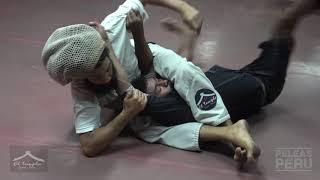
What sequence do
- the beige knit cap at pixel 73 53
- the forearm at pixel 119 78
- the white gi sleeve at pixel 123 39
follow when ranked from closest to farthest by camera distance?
1. the beige knit cap at pixel 73 53
2. the forearm at pixel 119 78
3. the white gi sleeve at pixel 123 39

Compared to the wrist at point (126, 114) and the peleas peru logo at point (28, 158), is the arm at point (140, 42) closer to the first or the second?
the wrist at point (126, 114)

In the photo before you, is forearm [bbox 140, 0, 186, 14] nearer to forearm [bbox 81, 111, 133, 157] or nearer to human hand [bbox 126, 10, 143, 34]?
human hand [bbox 126, 10, 143, 34]

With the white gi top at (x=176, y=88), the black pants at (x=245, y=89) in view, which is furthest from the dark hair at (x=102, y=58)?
the black pants at (x=245, y=89)

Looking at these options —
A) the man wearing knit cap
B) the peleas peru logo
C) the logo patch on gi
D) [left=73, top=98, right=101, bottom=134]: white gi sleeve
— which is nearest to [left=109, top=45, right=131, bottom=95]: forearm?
the man wearing knit cap

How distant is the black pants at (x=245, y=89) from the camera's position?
1798mm

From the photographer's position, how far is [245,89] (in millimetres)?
1813

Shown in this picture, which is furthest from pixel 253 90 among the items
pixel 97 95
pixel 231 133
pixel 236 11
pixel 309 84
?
pixel 236 11

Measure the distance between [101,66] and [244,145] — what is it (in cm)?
50

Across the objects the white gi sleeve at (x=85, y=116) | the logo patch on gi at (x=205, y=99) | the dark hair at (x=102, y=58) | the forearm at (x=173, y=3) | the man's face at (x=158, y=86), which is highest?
the forearm at (x=173, y=3)

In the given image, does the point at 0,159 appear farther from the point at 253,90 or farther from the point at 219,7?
the point at 219,7

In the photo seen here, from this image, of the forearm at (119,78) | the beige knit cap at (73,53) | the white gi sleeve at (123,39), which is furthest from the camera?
the white gi sleeve at (123,39)

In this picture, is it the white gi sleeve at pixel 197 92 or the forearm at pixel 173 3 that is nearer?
the white gi sleeve at pixel 197 92

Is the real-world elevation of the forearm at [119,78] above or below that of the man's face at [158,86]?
above

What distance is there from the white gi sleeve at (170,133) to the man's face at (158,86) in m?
0.11
